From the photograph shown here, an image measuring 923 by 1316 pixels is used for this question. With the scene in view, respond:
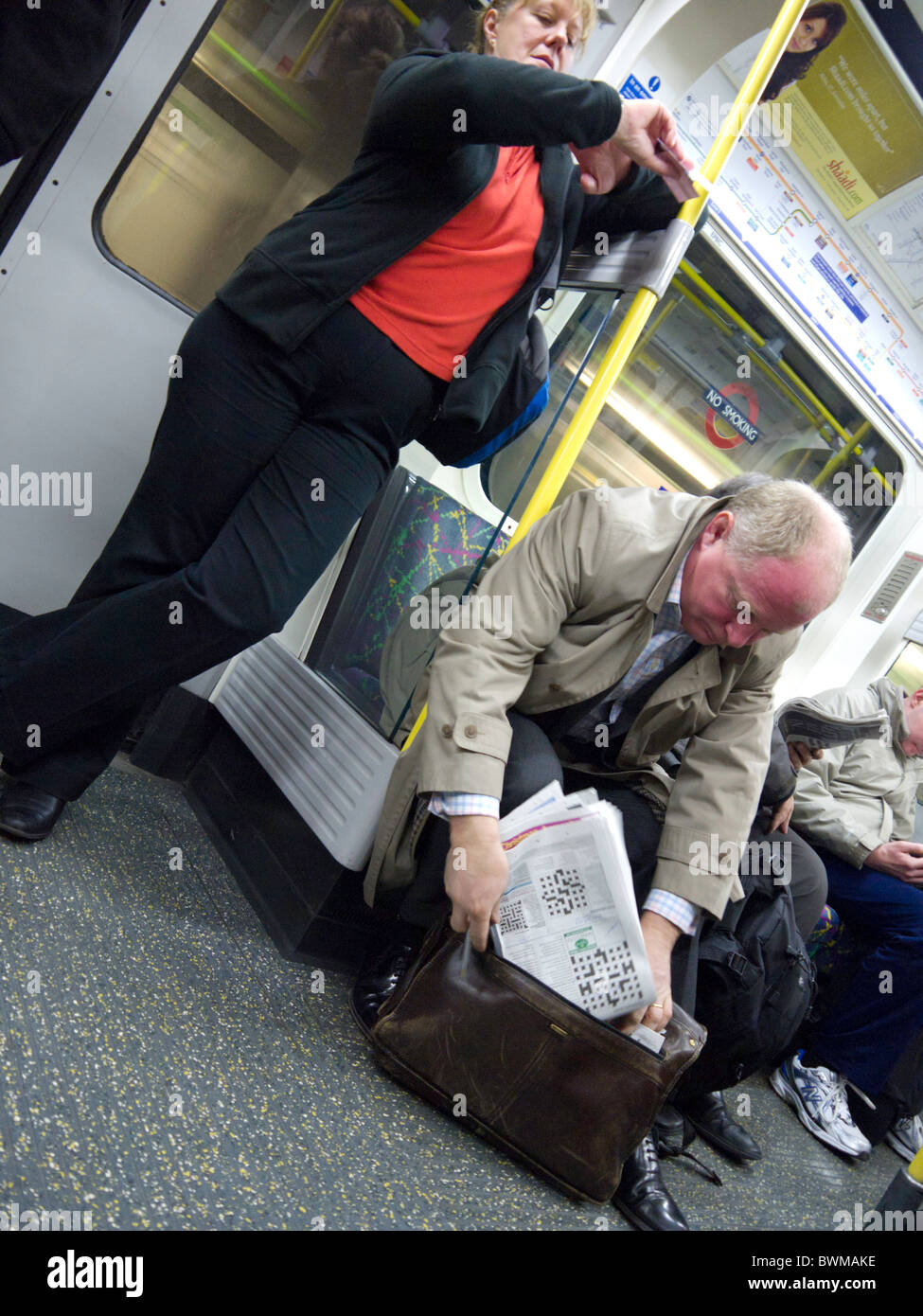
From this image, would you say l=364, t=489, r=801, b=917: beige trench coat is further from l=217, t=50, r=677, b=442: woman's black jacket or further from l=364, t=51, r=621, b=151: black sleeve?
l=364, t=51, r=621, b=151: black sleeve

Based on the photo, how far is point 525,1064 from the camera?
52.2 inches

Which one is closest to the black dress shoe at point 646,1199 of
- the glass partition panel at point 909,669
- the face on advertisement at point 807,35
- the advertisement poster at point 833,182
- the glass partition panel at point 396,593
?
the glass partition panel at point 396,593

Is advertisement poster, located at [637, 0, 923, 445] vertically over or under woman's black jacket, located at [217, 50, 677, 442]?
over

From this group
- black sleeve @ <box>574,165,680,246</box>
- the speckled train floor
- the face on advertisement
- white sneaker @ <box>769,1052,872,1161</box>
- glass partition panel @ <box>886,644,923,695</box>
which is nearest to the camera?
the speckled train floor

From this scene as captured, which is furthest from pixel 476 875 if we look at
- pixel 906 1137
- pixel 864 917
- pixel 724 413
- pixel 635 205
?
pixel 724 413

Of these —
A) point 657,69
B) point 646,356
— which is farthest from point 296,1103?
point 646,356

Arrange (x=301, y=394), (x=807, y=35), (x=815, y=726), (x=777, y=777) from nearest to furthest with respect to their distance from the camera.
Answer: (x=301, y=394) < (x=777, y=777) < (x=815, y=726) < (x=807, y=35)

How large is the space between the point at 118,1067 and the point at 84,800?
85 centimetres

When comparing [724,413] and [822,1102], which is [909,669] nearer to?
[724,413]

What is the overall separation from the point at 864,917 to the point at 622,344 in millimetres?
2030

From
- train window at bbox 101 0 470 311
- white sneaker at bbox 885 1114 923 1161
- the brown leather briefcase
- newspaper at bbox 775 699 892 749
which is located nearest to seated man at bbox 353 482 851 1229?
the brown leather briefcase

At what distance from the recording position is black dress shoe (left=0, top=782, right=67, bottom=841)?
4.82 feet

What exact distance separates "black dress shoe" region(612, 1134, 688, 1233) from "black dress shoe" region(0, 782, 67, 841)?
1.17m
